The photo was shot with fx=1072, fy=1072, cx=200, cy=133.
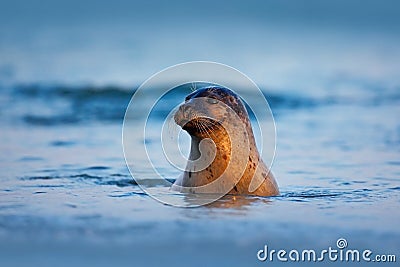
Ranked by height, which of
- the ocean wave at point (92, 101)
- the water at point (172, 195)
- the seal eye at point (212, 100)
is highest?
the ocean wave at point (92, 101)

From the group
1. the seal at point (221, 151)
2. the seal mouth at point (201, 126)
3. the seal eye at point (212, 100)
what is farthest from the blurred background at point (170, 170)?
the seal eye at point (212, 100)

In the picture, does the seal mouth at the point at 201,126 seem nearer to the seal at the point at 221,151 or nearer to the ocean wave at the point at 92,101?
the seal at the point at 221,151

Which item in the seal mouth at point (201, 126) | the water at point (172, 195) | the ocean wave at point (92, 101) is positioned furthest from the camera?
the ocean wave at point (92, 101)

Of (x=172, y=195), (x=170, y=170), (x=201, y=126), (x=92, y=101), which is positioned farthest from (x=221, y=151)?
(x=92, y=101)

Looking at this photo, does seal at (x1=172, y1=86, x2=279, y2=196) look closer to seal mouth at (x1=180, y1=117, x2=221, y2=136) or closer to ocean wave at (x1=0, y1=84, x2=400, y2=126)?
seal mouth at (x1=180, y1=117, x2=221, y2=136)

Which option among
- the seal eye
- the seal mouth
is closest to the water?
the seal mouth

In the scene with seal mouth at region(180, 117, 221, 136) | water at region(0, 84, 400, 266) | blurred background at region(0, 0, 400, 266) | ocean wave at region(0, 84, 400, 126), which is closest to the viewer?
water at region(0, 84, 400, 266)
